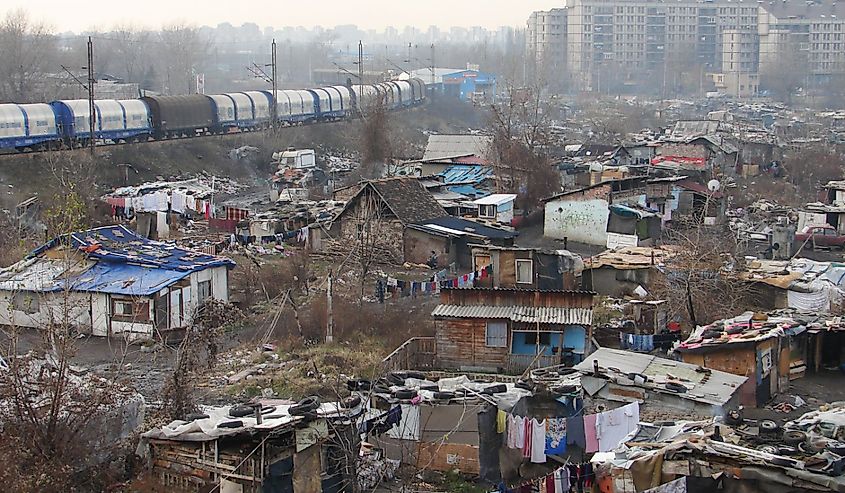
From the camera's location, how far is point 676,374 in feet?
35.9

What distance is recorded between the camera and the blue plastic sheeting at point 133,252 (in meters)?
15.9

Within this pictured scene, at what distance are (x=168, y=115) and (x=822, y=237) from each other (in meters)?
19.8

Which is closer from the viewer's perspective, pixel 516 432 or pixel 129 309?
pixel 516 432

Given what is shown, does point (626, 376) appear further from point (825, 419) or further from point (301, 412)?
point (301, 412)

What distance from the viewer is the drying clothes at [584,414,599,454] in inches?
382

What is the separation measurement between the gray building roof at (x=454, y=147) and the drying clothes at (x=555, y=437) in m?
21.8

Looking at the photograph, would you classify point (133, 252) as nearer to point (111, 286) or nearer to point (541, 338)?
point (111, 286)

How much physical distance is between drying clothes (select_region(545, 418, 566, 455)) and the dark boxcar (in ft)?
81.5

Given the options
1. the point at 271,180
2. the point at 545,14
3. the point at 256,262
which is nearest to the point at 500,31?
the point at 545,14

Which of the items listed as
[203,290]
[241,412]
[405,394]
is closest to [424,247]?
[203,290]

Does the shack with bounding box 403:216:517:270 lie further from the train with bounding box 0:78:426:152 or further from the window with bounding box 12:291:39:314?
the train with bounding box 0:78:426:152

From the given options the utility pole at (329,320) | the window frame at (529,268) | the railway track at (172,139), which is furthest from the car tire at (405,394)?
the railway track at (172,139)

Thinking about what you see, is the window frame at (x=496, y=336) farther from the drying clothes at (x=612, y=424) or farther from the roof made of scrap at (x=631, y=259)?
the roof made of scrap at (x=631, y=259)

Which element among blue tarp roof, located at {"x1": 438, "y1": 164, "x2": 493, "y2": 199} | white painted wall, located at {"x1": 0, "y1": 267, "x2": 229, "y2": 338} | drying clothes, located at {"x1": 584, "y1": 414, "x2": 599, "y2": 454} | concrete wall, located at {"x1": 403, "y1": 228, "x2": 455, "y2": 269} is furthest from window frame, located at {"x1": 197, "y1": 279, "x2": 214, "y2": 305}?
blue tarp roof, located at {"x1": 438, "y1": 164, "x2": 493, "y2": 199}
